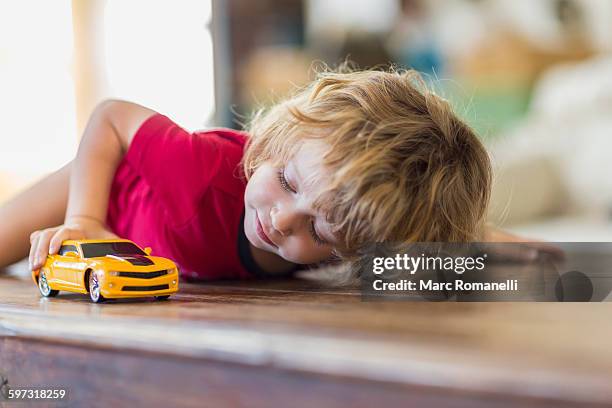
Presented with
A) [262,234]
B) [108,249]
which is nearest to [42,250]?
[108,249]

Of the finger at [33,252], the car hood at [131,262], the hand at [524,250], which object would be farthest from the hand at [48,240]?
the hand at [524,250]

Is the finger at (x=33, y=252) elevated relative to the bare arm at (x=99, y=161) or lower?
lower

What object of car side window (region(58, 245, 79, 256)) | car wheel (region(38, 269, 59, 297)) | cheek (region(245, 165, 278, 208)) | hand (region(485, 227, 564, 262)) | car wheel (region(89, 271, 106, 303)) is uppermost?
cheek (region(245, 165, 278, 208))

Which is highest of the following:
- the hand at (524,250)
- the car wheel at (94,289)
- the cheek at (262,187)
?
the cheek at (262,187)

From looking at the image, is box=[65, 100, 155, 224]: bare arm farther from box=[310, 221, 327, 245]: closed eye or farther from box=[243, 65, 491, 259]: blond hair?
box=[310, 221, 327, 245]: closed eye

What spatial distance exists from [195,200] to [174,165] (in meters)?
0.07

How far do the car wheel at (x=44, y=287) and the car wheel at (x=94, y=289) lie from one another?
0.09 metres

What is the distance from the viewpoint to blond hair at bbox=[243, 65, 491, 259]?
0.95 m

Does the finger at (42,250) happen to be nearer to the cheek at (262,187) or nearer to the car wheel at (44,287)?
the car wheel at (44,287)

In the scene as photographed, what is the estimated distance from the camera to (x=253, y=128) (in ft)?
4.24

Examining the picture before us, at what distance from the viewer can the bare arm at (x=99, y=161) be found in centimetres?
122

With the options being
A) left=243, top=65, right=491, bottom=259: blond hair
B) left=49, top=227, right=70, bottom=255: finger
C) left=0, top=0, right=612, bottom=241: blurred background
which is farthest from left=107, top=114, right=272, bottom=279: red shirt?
left=0, top=0, right=612, bottom=241: blurred background

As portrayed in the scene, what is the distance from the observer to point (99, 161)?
4.31ft

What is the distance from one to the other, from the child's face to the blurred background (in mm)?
1838
